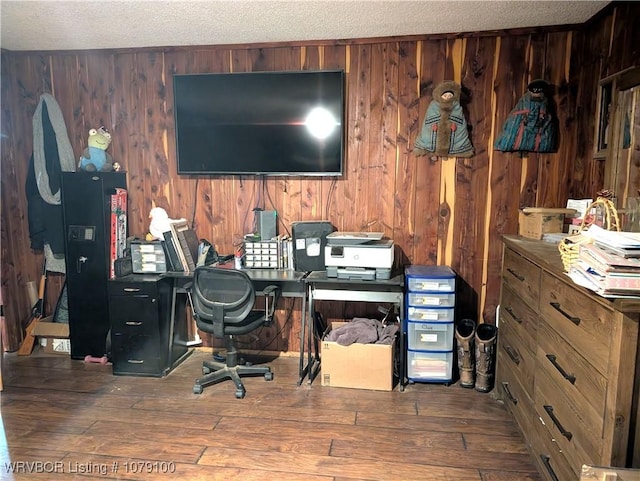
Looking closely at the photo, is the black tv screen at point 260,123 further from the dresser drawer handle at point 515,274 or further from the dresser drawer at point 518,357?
the dresser drawer at point 518,357

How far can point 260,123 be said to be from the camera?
3484mm

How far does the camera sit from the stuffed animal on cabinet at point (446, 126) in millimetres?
3217

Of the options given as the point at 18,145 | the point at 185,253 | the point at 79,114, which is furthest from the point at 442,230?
the point at 18,145

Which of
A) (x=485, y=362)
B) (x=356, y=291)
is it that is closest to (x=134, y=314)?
(x=356, y=291)

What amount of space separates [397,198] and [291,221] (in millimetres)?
815

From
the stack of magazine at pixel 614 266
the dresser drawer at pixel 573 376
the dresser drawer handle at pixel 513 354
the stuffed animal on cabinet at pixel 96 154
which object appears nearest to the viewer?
the stack of magazine at pixel 614 266

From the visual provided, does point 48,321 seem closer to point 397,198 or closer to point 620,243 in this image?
point 397,198

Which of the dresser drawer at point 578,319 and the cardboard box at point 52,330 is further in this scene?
the cardboard box at point 52,330

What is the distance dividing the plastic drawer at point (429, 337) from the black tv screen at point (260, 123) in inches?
48.1

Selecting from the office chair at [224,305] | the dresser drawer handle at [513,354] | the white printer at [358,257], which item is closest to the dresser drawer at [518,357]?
the dresser drawer handle at [513,354]

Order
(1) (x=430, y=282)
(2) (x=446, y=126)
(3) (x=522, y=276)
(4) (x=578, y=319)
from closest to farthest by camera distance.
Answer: (4) (x=578, y=319) < (3) (x=522, y=276) < (1) (x=430, y=282) < (2) (x=446, y=126)

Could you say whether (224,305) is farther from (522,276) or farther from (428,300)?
(522,276)

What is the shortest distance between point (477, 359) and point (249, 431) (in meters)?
1.54

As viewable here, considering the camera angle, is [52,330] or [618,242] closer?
[618,242]
